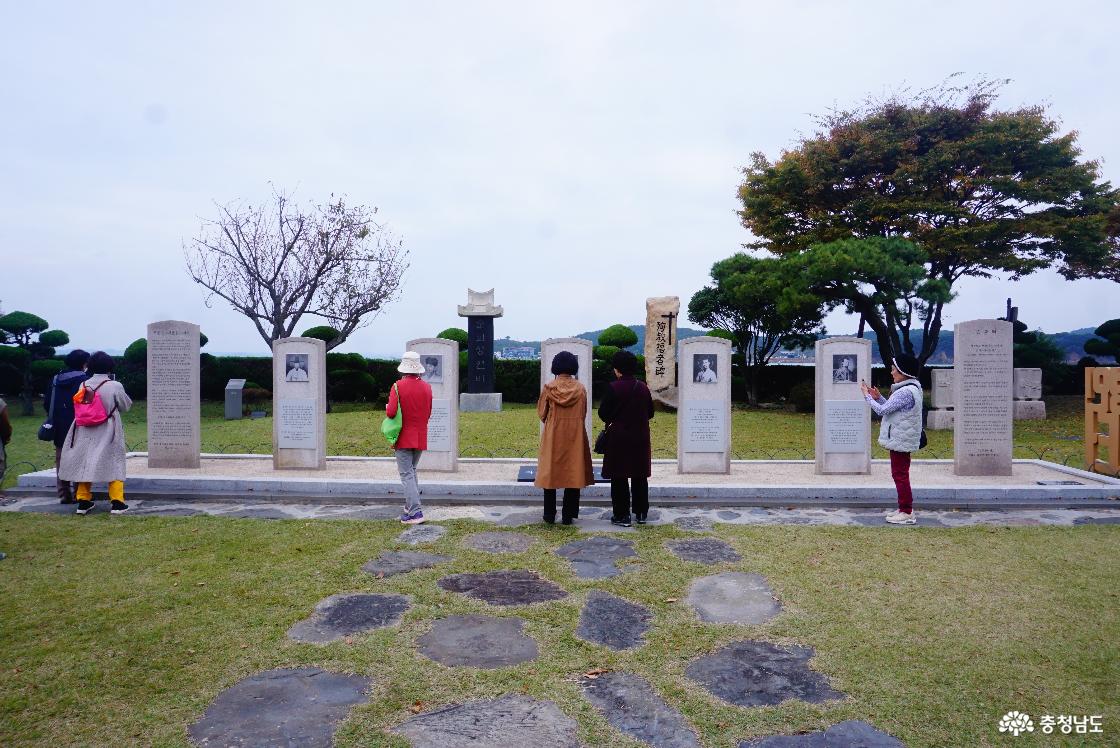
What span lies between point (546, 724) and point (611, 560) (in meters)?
2.56

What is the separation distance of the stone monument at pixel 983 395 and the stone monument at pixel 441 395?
652 centimetres

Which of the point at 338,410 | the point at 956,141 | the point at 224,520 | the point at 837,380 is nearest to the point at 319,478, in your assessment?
the point at 224,520

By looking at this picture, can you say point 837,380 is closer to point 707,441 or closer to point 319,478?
point 707,441

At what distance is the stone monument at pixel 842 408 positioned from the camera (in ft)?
29.5

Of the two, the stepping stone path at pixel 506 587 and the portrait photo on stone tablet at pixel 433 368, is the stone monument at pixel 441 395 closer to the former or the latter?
the portrait photo on stone tablet at pixel 433 368

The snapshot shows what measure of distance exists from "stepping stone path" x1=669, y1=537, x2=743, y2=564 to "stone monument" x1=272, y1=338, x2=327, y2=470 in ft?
17.1

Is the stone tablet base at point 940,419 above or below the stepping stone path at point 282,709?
above

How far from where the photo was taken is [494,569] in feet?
17.3

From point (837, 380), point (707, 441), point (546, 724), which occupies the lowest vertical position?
point (546, 724)

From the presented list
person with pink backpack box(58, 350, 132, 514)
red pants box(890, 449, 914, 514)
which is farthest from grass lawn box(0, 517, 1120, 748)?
person with pink backpack box(58, 350, 132, 514)

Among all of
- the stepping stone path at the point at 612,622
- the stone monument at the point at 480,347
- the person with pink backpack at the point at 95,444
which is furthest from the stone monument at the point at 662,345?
the stepping stone path at the point at 612,622

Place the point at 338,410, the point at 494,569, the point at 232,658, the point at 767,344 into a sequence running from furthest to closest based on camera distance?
the point at 767,344, the point at 338,410, the point at 494,569, the point at 232,658

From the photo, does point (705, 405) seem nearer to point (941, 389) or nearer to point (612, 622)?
point (612, 622)

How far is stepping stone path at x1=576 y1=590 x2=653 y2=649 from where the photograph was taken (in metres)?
3.95
